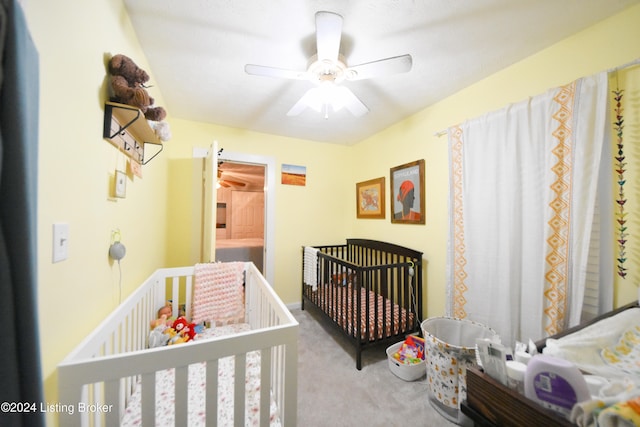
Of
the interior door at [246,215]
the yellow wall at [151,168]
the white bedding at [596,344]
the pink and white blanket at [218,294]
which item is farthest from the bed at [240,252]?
the white bedding at [596,344]

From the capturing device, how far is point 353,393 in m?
1.51

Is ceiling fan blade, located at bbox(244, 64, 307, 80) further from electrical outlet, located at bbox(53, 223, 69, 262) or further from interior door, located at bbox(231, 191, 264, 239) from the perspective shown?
interior door, located at bbox(231, 191, 264, 239)

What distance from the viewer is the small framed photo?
1098 mm

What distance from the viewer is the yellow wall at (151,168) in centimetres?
69

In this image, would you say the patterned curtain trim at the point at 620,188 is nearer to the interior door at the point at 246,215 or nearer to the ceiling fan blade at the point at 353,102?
the ceiling fan blade at the point at 353,102

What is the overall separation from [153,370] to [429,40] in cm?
203

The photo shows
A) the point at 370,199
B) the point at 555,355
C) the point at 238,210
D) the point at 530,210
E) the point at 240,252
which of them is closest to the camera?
the point at 555,355

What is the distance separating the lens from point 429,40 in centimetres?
136

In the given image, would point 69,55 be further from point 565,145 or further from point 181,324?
point 565,145

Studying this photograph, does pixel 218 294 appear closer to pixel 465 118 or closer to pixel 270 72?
pixel 270 72

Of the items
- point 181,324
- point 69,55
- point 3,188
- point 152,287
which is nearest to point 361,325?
point 181,324

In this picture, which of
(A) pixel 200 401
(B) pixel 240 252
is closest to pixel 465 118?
(A) pixel 200 401

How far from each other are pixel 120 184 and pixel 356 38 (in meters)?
1.50

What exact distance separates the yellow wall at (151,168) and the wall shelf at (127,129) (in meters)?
0.04
